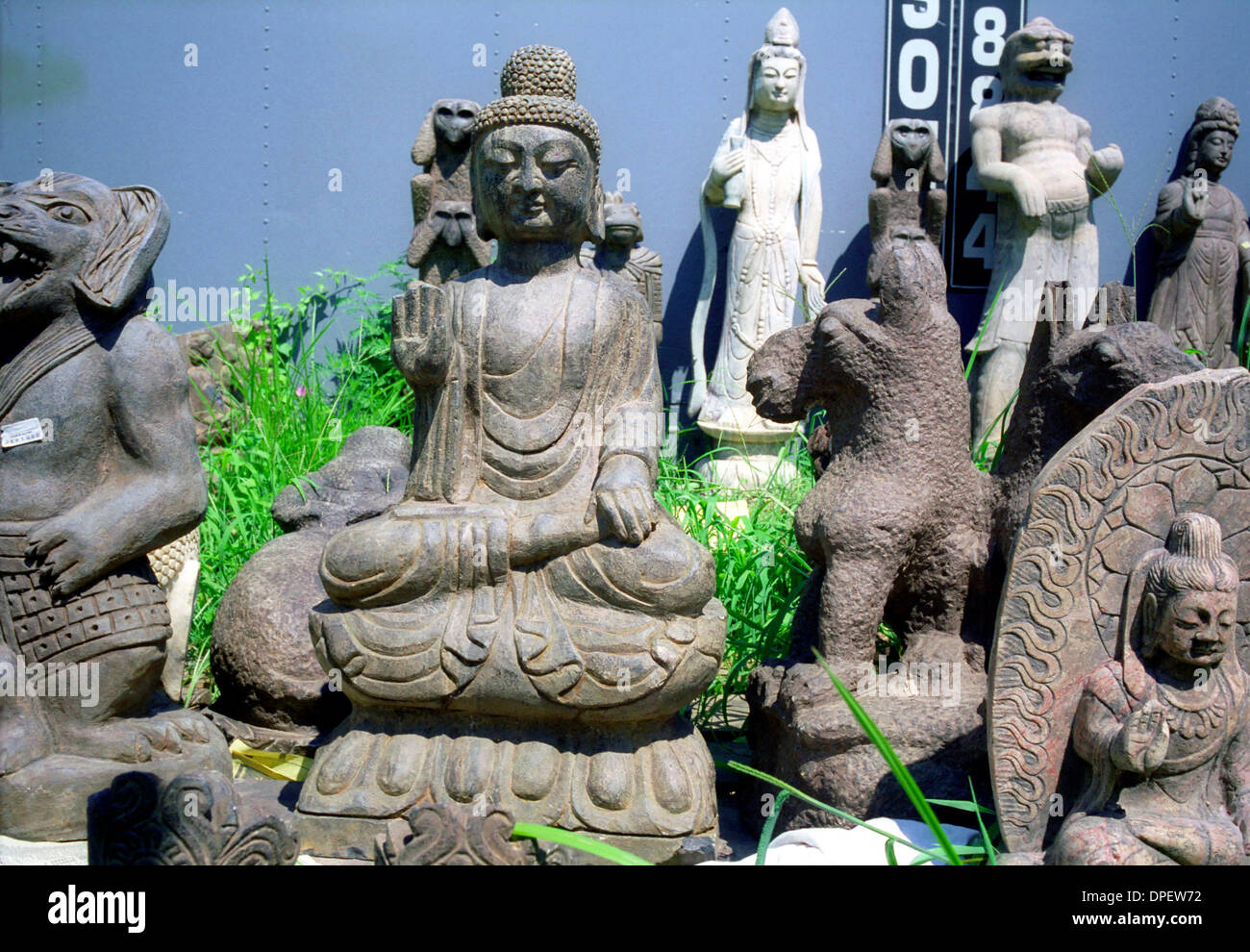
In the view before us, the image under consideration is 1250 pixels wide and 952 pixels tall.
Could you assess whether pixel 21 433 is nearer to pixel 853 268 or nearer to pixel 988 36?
pixel 853 268

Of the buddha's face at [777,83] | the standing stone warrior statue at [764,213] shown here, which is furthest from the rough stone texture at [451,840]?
the buddha's face at [777,83]

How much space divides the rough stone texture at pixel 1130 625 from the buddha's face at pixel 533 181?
1.51m

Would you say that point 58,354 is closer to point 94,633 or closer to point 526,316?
point 94,633

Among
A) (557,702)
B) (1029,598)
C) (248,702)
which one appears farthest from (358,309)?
(1029,598)

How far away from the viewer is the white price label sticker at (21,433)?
10.0 ft

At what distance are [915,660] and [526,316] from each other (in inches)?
59.4

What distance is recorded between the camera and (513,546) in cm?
304

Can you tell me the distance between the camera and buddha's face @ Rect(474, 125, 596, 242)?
3.23 m

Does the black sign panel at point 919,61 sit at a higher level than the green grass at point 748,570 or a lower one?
higher

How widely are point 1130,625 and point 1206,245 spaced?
5737 mm

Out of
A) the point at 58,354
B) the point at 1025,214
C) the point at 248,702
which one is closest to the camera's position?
the point at 58,354

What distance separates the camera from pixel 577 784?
2967mm

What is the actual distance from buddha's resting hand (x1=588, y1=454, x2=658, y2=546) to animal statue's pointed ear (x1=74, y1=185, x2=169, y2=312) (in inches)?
54.6
